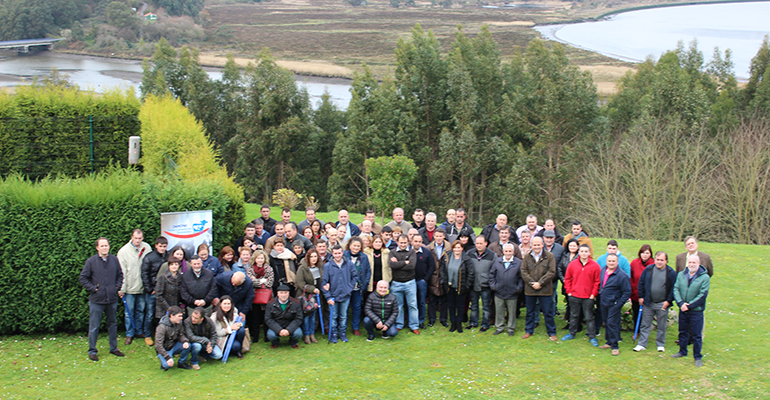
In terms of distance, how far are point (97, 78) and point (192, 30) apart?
14.9 m

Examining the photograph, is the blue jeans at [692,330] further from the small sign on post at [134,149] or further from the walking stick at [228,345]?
the small sign on post at [134,149]

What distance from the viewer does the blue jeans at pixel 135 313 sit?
9.79m

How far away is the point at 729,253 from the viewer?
1678 centimetres

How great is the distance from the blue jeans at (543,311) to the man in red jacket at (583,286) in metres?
0.30

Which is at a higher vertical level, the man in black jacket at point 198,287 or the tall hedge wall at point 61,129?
the tall hedge wall at point 61,129

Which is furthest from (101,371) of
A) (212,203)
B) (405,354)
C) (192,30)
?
(192,30)

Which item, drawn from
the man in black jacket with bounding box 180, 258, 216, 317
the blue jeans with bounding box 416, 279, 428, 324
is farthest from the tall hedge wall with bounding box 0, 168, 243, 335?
the blue jeans with bounding box 416, 279, 428, 324

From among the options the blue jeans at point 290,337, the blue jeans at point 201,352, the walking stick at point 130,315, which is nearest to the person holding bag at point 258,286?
the blue jeans at point 290,337

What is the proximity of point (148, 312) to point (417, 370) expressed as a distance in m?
4.70

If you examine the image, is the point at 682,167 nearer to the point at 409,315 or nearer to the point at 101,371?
the point at 409,315

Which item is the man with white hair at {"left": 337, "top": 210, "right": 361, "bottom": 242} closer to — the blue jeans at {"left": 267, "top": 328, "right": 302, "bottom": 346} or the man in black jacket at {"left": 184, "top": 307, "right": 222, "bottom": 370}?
the blue jeans at {"left": 267, "top": 328, "right": 302, "bottom": 346}

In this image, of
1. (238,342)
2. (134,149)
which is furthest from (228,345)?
(134,149)

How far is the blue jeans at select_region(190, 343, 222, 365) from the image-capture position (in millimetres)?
8875

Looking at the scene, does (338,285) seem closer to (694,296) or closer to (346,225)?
(346,225)
